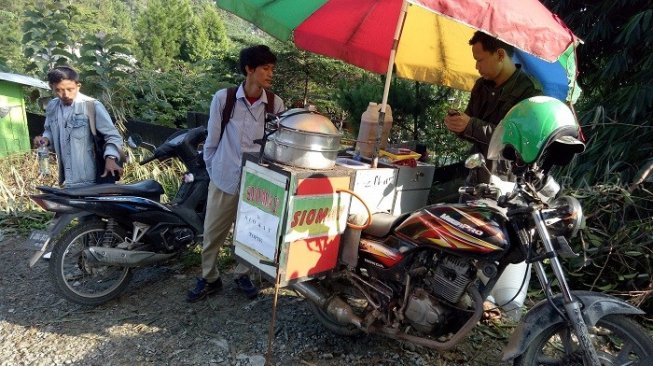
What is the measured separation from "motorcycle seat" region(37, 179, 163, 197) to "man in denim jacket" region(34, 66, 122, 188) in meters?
0.25

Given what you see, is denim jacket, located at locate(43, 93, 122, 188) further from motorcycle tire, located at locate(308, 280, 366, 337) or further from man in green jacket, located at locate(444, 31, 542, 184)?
man in green jacket, located at locate(444, 31, 542, 184)

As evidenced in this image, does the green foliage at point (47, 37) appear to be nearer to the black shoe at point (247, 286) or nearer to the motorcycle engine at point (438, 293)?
the black shoe at point (247, 286)

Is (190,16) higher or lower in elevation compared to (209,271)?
lower

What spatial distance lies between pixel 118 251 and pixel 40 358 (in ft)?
2.67

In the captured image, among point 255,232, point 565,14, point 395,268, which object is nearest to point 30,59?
point 255,232

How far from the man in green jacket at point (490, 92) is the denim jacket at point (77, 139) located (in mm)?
2574

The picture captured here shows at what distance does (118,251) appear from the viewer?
321 cm

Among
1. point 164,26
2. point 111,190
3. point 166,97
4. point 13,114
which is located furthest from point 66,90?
point 164,26

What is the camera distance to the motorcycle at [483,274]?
1966 mm

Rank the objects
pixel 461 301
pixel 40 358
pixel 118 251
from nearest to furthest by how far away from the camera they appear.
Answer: pixel 461 301 < pixel 40 358 < pixel 118 251

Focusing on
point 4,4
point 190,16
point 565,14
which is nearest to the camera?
point 565,14

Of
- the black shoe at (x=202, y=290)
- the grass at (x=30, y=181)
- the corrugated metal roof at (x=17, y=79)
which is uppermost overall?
the corrugated metal roof at (x=17, y=79)

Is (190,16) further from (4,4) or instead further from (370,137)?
(370,137)

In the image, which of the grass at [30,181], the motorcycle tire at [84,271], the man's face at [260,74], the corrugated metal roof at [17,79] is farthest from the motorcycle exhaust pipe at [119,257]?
the corrugated metal roof at [17,79]
